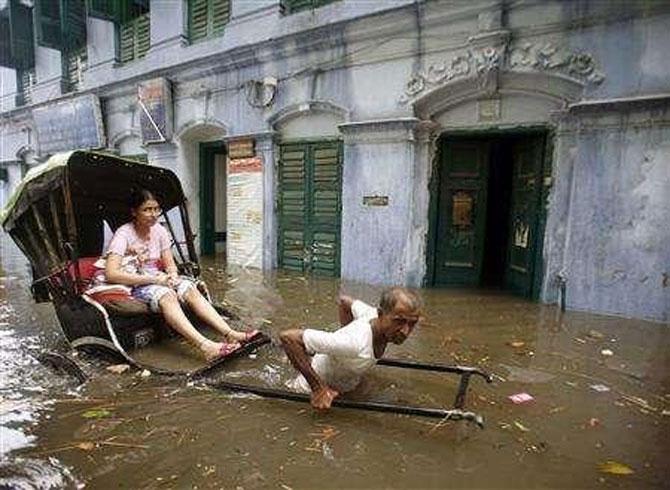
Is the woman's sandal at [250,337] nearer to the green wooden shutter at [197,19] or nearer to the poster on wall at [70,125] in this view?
the green wooden shutter at [197,19]

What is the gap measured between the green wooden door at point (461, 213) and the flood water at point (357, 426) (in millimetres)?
2883

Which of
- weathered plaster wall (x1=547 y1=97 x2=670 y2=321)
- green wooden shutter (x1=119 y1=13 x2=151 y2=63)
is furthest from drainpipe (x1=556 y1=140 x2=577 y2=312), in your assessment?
green wooden shutter (x1=119 y1=13 x2=151 y2=63)

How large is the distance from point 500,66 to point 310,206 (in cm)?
411

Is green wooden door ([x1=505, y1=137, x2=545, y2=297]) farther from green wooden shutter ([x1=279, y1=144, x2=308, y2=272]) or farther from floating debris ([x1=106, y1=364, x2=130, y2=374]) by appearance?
floating debris ([x1=106, y1=364, x2=130, y2=374])

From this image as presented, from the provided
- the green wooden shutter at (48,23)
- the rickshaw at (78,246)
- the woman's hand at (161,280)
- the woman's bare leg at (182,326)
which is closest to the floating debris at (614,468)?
the rickshaw at (78,246)

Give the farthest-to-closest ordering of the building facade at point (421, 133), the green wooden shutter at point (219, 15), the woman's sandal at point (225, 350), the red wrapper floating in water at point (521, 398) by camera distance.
Result: the green wooden shutter at point (219, 15)
the building facade at point (421, 133)
the woman's sandal at point (225, 350)
the red wrapper floating in water at point (521, 398)

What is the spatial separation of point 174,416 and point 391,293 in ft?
5.69

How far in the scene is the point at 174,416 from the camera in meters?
3.17

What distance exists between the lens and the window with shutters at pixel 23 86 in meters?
15.9

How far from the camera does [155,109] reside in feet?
35.4

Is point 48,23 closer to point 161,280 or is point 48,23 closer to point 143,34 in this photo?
point 143,34

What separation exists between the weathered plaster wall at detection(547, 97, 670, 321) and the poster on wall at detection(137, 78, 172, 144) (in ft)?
27.2

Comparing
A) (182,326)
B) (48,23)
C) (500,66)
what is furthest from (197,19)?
(182,326)

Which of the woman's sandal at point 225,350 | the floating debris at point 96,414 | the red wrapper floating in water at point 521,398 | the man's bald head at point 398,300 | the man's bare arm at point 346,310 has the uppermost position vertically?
the man's bald head at point 398,300
